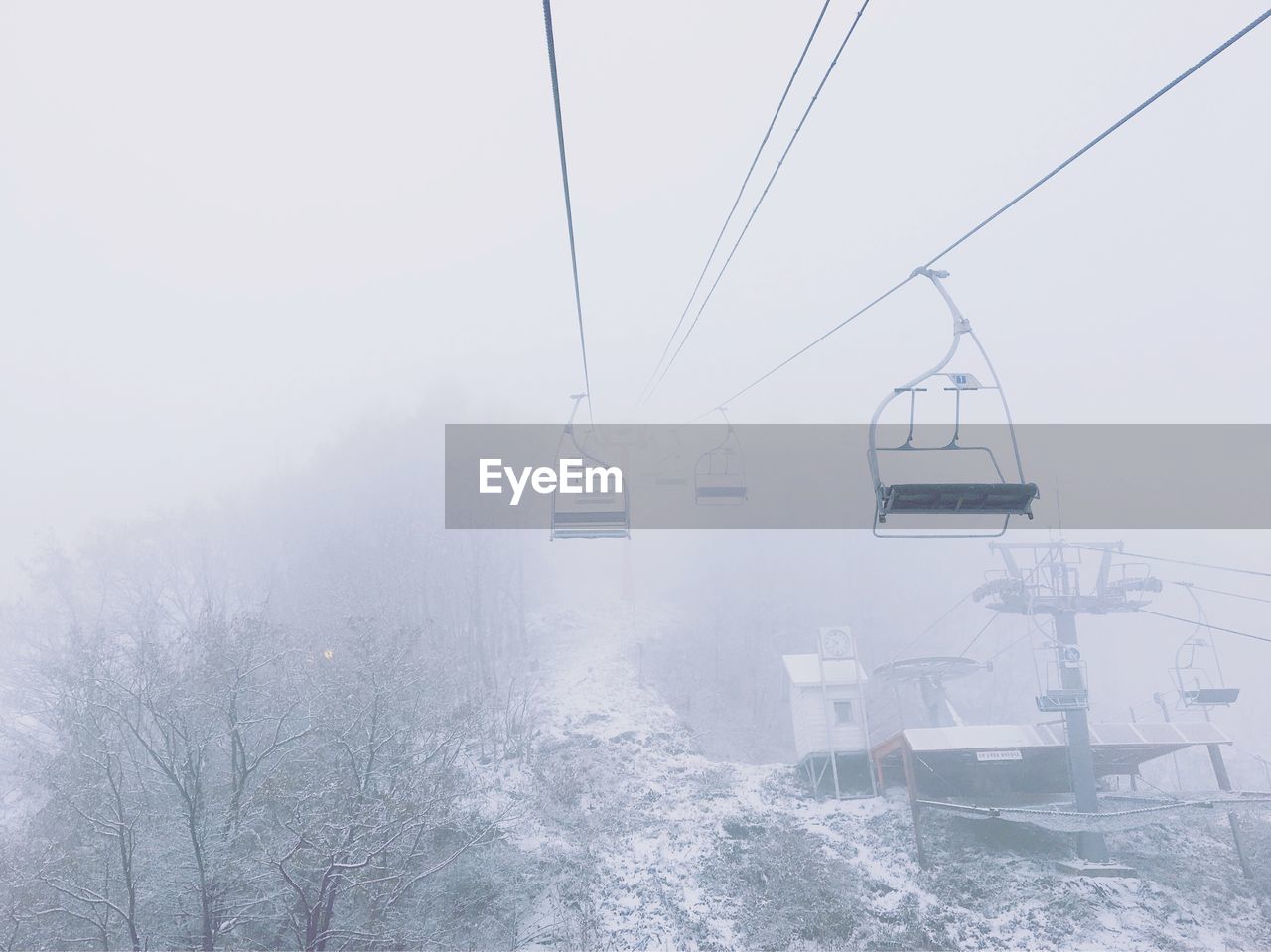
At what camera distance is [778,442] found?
237 ft

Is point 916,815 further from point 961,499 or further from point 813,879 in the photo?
point 961,499

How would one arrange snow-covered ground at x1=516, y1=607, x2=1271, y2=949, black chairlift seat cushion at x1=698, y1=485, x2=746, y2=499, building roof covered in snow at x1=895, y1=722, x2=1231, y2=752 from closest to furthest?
1. black chairlift seat cushion at x1=698, y1=485, x2=746, y2=499
2. snow-covered ground at x1=516, y1=607, x2=1271, y2=949
3. building roof covered in snow at x1=895, y1=722, x2=1231, y2=752

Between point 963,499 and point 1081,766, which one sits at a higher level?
point 963,499

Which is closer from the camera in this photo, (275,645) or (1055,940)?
(1055,940)

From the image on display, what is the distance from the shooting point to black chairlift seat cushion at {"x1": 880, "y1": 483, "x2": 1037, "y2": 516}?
7.23 metres

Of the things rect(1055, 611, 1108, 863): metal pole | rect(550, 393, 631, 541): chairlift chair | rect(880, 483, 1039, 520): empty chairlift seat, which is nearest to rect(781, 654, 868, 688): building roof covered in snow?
rect(1055, 611, 1108, 863): metal pole

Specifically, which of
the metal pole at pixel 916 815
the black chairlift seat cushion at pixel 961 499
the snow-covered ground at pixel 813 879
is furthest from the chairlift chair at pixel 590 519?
the metal pole at pixel 916 815

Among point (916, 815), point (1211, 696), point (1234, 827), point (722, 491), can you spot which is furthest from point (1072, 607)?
point (722, 491)

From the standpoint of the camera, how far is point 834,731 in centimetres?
2989

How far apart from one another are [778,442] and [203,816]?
6126cm

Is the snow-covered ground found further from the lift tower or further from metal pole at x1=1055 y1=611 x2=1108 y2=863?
the lift tower

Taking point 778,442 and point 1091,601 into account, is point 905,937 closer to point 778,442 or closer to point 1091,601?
point 1091,601

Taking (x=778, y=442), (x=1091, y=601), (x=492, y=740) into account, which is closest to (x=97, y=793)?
(x=492, y=740)

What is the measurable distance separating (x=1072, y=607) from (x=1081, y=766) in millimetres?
5123
